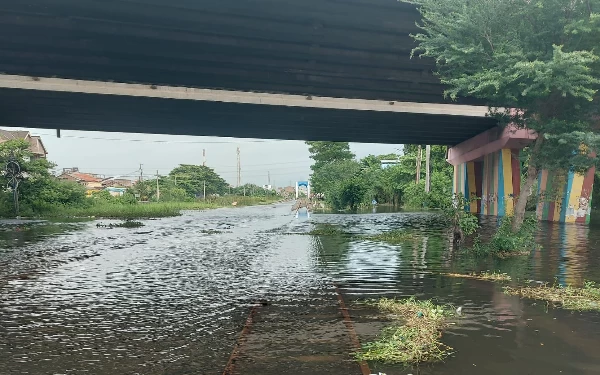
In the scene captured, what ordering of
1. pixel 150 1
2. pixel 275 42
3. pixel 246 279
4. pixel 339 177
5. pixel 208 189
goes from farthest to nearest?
1. pixel 208 189
2. pixel 339 177
3. pixel 275 42
4. pixel 150 1
5. pixel 246 279

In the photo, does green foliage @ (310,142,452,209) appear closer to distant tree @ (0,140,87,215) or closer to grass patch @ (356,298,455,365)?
distant tree @ (0,140,87,215)

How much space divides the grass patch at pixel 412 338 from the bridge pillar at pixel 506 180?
15.7 metres

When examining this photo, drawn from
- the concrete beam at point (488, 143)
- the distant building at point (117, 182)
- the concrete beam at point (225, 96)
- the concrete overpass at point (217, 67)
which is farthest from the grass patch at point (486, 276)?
the distant building at point (117, 182)

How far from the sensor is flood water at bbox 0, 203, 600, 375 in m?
4.98

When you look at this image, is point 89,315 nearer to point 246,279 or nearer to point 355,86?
point 246,279

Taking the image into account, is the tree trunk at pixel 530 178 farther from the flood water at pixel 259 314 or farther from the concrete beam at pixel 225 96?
the concrete beam at pixel 225 96

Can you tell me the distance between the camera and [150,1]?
14758 millimetres

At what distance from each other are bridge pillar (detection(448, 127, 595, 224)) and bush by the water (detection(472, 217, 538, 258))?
727cm

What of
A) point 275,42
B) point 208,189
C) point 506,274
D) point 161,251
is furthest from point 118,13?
point 208,189

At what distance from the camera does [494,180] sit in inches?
1449

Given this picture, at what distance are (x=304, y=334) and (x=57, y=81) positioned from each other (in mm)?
21730

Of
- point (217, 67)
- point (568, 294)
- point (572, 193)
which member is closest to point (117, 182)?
point (217, 67)

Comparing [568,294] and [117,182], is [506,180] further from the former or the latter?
[117,182]

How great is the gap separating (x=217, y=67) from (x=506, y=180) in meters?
25.8
